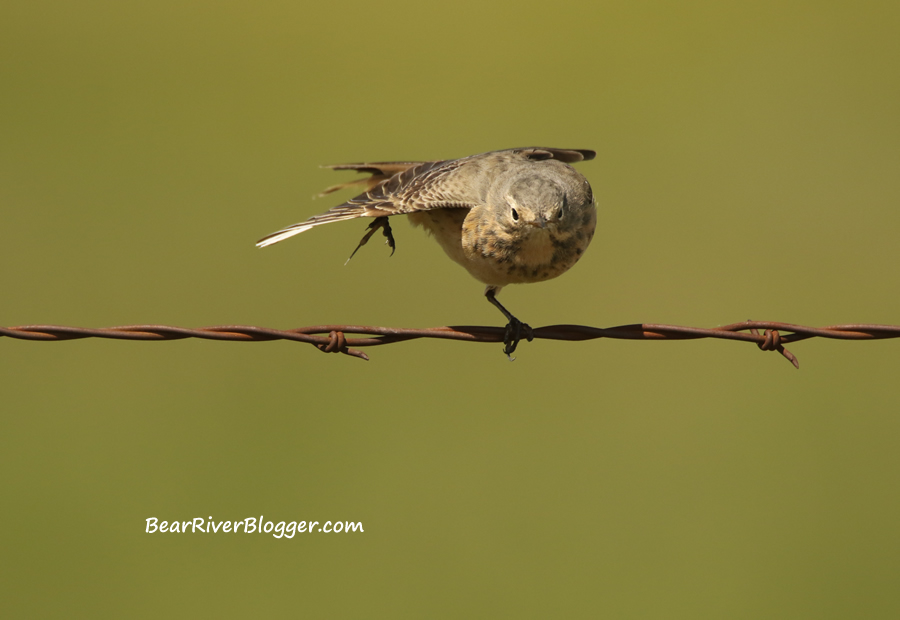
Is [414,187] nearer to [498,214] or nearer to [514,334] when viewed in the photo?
[498,214]

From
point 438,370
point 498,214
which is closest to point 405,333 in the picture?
point 498,214

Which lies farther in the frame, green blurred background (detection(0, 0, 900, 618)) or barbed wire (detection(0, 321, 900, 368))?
green blurred background (detection(0, 0, 900, 618))

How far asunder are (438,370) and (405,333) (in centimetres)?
559

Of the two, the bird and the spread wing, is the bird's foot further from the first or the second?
the spread wing

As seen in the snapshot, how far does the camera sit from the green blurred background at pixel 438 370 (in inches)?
320

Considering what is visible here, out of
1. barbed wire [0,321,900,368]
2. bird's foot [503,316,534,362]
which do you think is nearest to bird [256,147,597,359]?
bird's foot [503,316,534,362]

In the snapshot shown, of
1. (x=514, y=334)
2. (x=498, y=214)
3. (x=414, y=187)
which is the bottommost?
(x=514, y=334)

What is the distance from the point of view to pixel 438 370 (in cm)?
1006

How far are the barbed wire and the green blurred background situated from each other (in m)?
3.89

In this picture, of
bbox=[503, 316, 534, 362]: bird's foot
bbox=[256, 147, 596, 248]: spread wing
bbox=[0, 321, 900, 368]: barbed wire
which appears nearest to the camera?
bbox=[0, 321, 900, 368]: barbed wire

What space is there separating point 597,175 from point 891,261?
3779mm

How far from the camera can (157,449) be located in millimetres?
9297

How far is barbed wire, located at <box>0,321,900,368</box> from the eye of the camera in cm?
424

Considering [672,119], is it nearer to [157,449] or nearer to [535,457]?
[535,457]
